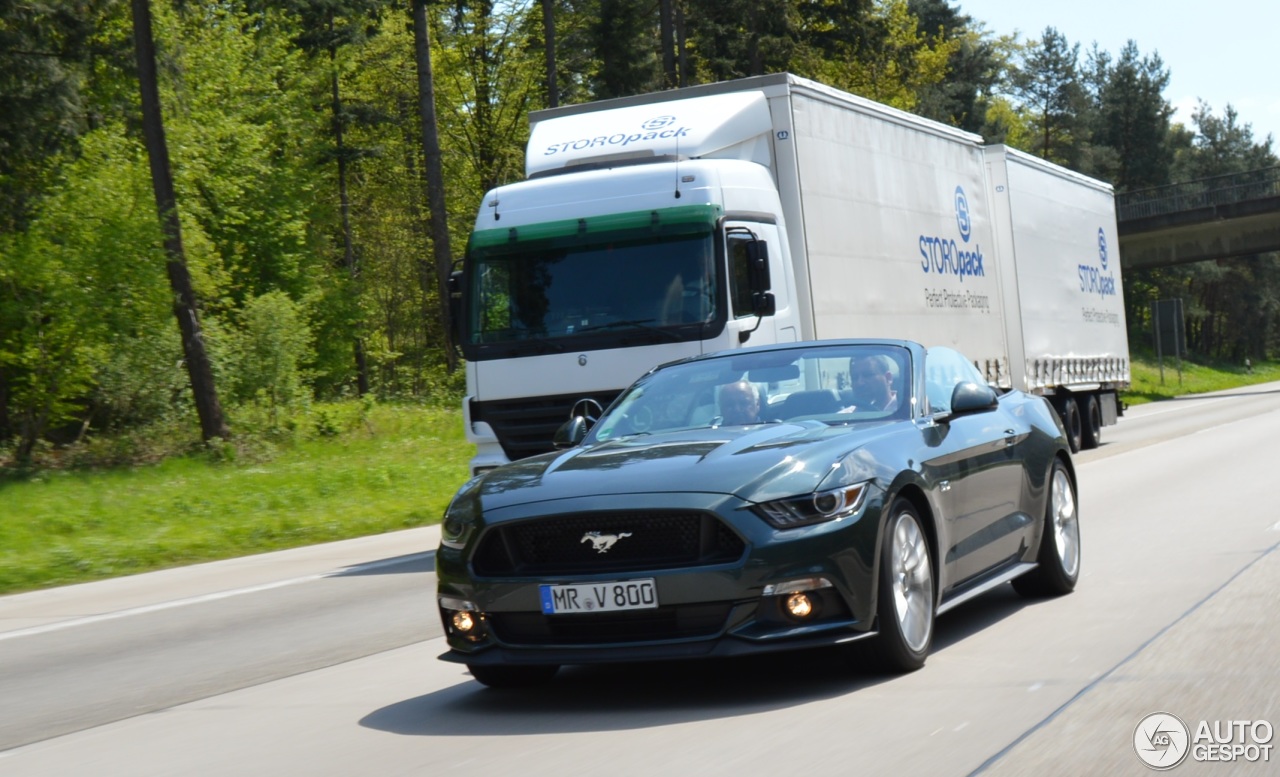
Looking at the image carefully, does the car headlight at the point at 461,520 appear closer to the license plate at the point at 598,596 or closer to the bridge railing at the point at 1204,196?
the license plate at the point at 598,596

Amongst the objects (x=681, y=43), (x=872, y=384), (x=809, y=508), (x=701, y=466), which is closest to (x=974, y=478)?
(x=872, y=384)

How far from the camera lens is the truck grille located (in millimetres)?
13406

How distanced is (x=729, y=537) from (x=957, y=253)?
1429cm

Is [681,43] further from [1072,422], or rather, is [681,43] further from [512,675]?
[512,675]

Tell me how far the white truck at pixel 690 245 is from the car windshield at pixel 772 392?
1.63m

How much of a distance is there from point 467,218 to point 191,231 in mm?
19443

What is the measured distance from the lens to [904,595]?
21.6 ft

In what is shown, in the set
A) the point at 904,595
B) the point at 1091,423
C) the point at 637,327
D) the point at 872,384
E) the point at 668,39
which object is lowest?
the point at 1091,423

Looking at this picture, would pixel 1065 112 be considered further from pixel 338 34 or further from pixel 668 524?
pixel 668 524

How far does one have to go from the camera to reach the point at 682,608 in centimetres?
603

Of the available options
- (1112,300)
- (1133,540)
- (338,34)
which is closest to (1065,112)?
(338,34)

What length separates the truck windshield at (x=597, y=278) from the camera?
520 inches

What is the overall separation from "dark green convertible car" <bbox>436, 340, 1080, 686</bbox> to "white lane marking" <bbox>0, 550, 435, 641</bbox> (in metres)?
4.91

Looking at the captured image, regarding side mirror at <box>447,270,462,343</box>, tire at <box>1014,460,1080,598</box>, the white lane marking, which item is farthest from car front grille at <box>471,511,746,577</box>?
side mirror at <box>447,270,462,343</box>
